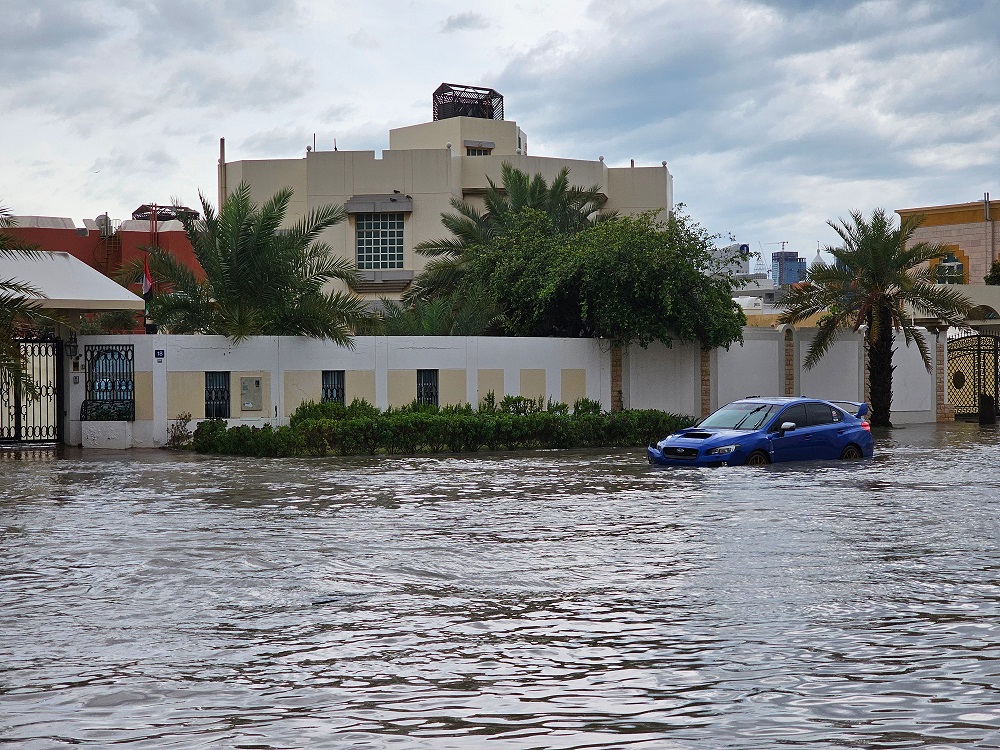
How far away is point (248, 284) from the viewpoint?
31.8m

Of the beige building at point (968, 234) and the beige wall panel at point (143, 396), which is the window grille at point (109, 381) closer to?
the beige wall panel at point (143, 396)

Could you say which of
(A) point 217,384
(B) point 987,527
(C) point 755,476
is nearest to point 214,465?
(A) point 217,384

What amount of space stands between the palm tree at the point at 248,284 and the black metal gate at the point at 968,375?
24.2 metres

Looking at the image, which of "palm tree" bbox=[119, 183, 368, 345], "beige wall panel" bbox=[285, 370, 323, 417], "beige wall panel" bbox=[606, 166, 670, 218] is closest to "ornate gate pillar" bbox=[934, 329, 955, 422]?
"beige wall panel" bbox=[606, 166, 670, 218]

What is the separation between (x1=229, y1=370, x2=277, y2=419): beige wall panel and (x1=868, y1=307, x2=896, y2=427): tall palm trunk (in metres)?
18.8

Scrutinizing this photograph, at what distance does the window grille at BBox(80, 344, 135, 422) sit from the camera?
30844 millimetres

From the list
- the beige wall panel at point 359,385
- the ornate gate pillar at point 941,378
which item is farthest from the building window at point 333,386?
the ornate gate pillar at point 941,378

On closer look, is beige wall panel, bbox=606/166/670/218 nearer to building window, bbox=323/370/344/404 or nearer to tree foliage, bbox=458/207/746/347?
tree foliage, bbox=458/207/746/347

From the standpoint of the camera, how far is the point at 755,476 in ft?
72.4

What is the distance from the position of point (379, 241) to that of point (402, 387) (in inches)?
981

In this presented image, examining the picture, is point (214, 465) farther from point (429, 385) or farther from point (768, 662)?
point (768, 662)

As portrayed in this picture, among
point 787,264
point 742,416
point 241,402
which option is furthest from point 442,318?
point 787,264

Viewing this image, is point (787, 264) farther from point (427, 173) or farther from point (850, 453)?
point (850, 453)

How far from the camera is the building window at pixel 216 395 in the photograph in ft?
104
